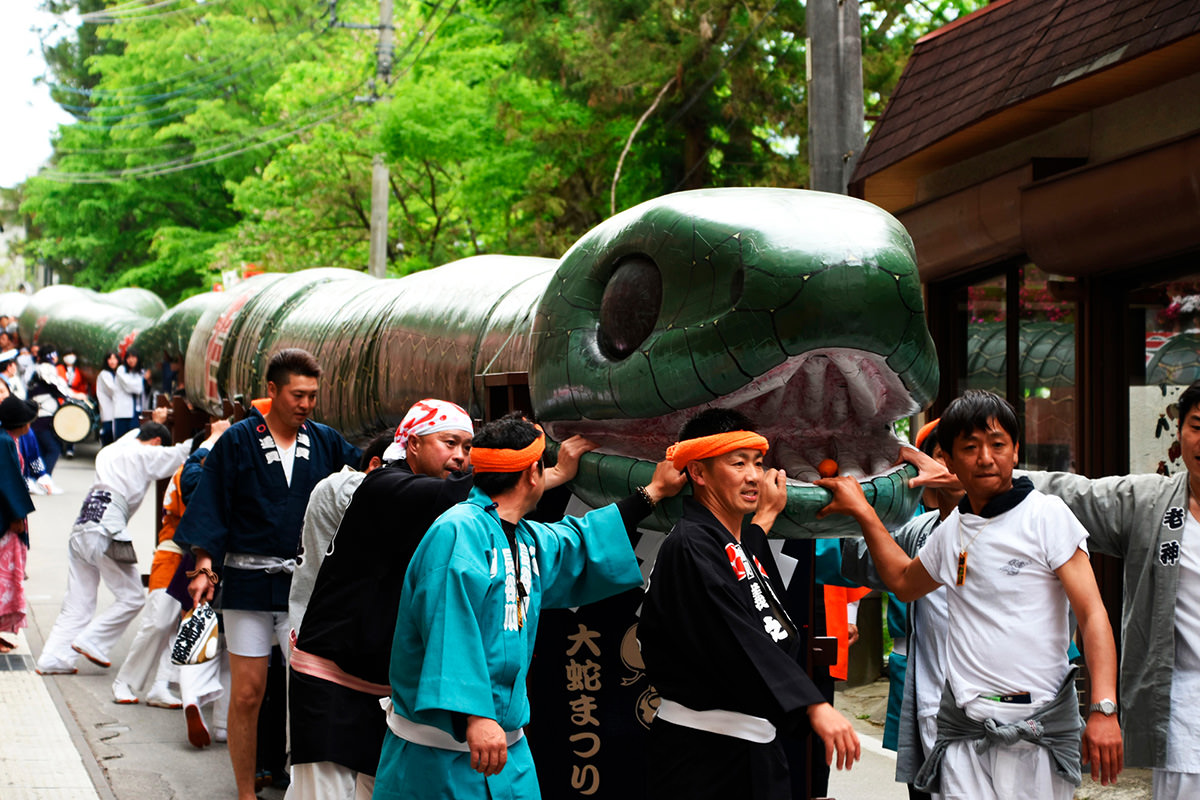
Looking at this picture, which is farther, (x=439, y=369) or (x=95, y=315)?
(x=95, y=315)

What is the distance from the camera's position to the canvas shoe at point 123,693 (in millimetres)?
7712

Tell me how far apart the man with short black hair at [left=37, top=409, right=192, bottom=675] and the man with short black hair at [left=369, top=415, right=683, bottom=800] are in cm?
507

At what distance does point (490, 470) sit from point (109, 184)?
111 ft

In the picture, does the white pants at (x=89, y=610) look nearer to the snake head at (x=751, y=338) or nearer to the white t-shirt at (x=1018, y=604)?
the snake head at (x=751, y=338)

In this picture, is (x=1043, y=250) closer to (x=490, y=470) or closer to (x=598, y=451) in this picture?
(x=598, y=451)

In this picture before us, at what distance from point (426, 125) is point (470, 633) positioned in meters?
15.2

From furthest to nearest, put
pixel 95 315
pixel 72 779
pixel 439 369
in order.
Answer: pixel 95 315 → pixel 72 779 → pixel 439 369

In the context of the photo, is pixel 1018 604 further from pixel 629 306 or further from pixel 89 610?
pixel 89 610

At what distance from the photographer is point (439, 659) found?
339 cm

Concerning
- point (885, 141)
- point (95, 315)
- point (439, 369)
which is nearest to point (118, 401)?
point (95, 315)

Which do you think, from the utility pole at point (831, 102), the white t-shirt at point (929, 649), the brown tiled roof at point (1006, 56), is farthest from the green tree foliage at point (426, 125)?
the white t-shirt at point (929, 649)

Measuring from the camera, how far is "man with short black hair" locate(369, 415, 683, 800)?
3.39m

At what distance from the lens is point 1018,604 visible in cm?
359

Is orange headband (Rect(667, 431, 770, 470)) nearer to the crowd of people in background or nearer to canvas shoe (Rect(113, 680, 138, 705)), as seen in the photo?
the crowd of people in background
